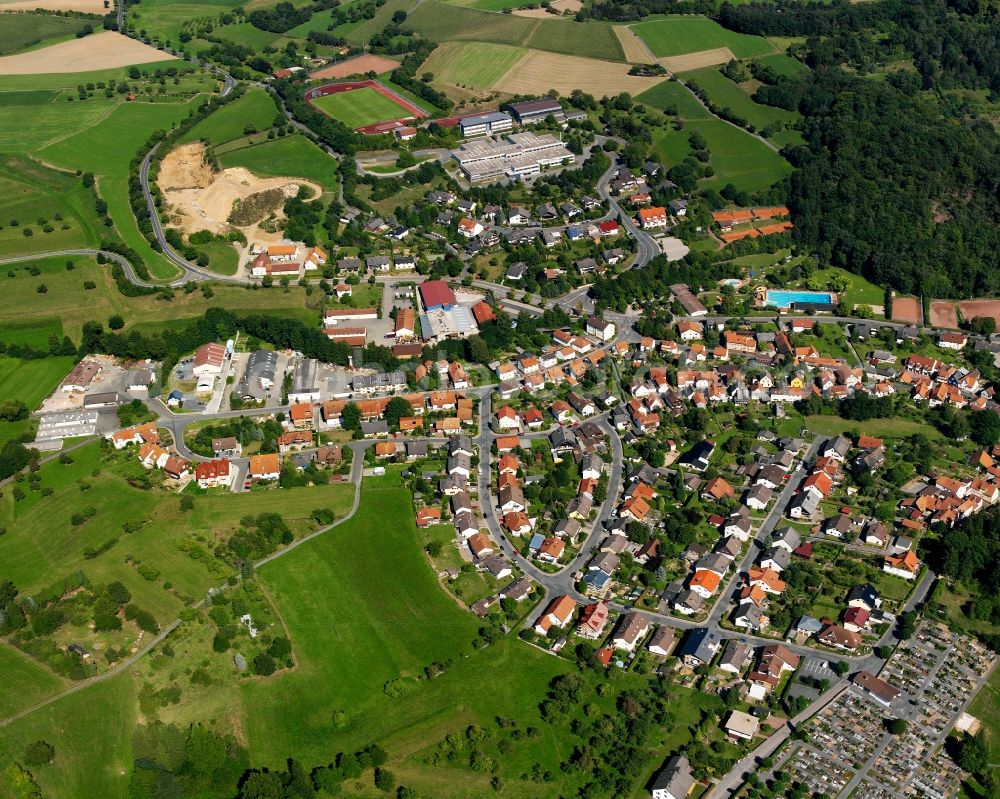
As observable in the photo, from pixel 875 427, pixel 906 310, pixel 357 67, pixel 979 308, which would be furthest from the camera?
pixel 357 67

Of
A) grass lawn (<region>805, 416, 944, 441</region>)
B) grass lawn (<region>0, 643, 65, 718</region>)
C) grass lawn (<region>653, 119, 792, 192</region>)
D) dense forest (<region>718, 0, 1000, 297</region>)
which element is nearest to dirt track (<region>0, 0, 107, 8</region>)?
dense forest (<region>718, 0, 1000, 297</region>)

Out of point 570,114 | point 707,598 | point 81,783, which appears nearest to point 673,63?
point 570,114

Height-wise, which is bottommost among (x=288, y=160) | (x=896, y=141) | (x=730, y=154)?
(x=288, y=160)

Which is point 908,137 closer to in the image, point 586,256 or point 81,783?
point 586,256

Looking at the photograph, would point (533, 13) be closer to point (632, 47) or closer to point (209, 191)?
point (632, 47)

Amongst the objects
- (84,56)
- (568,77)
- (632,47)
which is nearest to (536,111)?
(568,77)

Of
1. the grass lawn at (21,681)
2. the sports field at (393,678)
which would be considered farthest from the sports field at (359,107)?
the grass lawn at (21,681)

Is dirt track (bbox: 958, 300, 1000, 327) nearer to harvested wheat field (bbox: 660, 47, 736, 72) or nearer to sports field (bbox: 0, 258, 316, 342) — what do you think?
sports field (bbox: 0, 258, 316, 342)
